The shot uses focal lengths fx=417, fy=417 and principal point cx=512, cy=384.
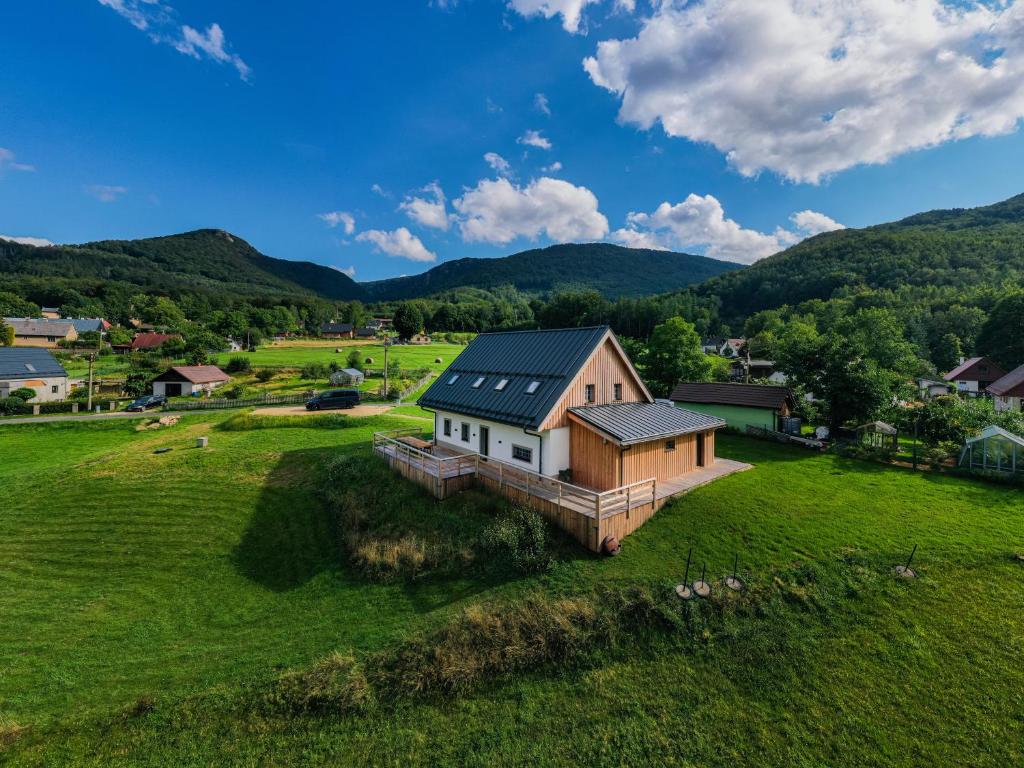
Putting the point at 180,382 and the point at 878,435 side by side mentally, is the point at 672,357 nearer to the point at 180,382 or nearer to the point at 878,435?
the point at 878,435

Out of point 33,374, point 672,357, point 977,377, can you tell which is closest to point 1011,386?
point 977,377

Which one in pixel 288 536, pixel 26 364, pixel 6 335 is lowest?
pixel 288 536

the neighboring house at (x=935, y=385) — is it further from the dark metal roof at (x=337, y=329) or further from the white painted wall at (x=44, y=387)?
the dark metal roof at (x=337, y=329)

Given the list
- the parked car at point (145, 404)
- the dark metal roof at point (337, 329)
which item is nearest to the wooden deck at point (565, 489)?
the parked car at point (145, 404)

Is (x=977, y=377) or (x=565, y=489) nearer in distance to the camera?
(x=565, y=489)

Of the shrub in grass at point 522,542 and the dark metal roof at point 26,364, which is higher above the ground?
the dark metal roof at point 26,364

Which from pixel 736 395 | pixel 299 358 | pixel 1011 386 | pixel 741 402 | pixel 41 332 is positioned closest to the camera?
pixel 741 402

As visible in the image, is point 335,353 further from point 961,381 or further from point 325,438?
point 961,381
